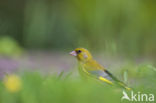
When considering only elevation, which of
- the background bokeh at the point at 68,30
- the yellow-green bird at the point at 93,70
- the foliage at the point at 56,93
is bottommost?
the background bokeh at the point at 68,30

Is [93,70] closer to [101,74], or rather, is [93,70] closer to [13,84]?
[101,74]

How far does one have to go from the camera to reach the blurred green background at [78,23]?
5562 millimetres

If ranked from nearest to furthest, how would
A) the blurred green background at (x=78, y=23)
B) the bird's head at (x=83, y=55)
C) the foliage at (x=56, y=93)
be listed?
the foliage at (x=56, y=93) < the bird's head at (x=83, y=55) < the blurred green background at (x=78, y=23)

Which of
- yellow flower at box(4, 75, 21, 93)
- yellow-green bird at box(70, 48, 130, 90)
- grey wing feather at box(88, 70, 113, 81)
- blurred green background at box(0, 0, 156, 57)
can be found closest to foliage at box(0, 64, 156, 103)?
yellow flower at box(4, 75, 21, 93)

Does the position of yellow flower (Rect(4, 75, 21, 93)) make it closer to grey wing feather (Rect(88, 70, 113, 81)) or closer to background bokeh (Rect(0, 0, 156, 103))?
grey wing feather (Rect(88, 70, 113, 81))

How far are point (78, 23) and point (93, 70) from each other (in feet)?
12.8

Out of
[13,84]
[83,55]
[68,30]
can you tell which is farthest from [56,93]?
[68,30]

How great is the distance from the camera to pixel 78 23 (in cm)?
591

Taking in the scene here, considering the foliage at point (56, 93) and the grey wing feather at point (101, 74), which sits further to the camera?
the grey wing feather at point (101, 74)

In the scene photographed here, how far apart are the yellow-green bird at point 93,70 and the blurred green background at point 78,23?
2.65 meters

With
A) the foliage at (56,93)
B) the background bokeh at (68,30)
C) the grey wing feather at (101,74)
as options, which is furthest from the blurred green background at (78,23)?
the foliage at (56,93)

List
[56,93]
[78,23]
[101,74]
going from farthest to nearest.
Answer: [78,23] → [101,74] → [56,93]

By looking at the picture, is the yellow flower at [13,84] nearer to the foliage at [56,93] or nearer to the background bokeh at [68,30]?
the foliage at [56,93]

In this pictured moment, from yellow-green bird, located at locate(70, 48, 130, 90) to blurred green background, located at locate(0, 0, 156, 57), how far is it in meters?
2.65
